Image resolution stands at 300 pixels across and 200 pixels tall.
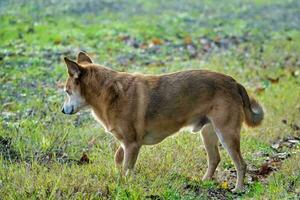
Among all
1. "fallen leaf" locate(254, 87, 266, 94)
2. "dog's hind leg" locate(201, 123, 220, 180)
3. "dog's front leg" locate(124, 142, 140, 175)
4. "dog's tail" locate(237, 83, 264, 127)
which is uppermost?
"dog's tail" locate(237, 83, 264, 127)

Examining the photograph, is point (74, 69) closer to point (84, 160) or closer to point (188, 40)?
point (84, 160)

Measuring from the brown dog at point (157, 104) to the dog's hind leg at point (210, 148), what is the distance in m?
0.14

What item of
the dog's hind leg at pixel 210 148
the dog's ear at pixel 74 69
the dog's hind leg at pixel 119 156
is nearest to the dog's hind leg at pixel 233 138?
the dog's hind leg at pixel 210 148

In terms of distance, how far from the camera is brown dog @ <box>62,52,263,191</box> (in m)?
7.53

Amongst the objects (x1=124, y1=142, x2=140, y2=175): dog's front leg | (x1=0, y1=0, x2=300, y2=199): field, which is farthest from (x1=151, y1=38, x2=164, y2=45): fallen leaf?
(x1=124, y1=142, x2=140, y2=175): dog's front leg

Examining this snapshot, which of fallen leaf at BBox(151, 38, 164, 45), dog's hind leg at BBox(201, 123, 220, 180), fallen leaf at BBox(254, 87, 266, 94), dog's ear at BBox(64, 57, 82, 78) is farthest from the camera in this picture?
fallen leaf at BBox(151, 38, 164, 45)

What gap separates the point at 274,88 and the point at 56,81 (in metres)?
4.33

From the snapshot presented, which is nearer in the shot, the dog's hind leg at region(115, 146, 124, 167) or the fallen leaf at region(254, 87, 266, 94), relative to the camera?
the dog's hind leg at region(115, 146, 124, 167)

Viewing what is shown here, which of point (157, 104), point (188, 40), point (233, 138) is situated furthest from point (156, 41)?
point (233, 138)

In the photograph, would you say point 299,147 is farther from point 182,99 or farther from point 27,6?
point 27,6

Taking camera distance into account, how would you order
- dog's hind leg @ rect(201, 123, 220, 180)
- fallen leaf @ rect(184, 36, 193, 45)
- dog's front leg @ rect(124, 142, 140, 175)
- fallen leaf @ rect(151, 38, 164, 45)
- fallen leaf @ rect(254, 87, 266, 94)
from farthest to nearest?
fallen leaf @ rect(184, 36, 193, 45) < fallen leaf @ rect(151, 38, 164, 45) < fallen leaf @ rect(254, 87, 266, 94) < dog's hind leg @ rect(201, 123, 220, 180) < dog's front leg @ rect(124, 142, 140, 175)

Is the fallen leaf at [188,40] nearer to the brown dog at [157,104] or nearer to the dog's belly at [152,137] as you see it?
the brown dog at [157,104]

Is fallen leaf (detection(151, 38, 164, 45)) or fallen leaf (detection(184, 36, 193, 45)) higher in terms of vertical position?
fallen leaf (detection(151, 38, 164, 45))

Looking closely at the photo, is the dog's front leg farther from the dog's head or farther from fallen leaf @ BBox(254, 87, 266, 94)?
fallen leaf @ BBox(254, 87, 266, 94)
